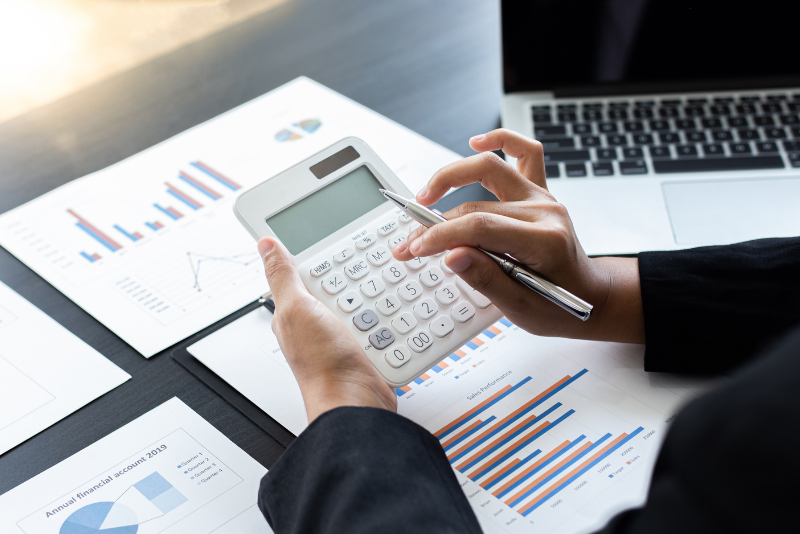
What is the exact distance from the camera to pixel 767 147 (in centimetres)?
81

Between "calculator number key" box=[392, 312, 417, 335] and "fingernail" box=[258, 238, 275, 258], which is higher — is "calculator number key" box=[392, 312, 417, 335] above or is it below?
below

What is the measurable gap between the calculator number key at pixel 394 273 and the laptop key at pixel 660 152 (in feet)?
1.25

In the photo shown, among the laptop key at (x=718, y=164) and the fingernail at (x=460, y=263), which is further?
the laptop key at (x=718, y=164)

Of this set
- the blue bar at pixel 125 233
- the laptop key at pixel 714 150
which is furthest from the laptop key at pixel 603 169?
the blue bar at pixel 125 233

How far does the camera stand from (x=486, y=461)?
1.73 feet

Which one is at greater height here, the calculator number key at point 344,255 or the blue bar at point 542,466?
the calculator number key at point 344,255

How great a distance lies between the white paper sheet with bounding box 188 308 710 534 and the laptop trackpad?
7.6 inches

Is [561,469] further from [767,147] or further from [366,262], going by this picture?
[767,147]

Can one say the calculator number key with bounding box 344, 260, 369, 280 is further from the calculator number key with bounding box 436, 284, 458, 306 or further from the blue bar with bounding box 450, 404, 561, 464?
the blue bar with bounding box 450, 404, 561, 464

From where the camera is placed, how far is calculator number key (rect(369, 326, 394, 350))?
0.56 m

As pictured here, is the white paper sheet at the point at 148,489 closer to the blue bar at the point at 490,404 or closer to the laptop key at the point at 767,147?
the blue bar at the point at 490,404

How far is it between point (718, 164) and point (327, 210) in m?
0.47

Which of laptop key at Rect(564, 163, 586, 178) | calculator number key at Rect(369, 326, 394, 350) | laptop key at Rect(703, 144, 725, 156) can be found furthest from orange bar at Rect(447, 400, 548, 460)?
laptop key at Rect(703, 144, 725, 156)

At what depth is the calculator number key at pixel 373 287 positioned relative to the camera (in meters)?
0.59
